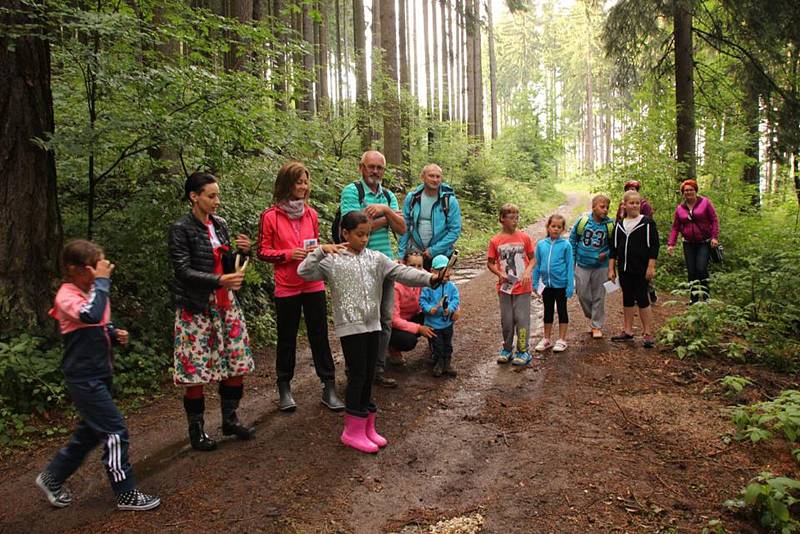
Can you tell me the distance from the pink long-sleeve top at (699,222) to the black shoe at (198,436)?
7.28m

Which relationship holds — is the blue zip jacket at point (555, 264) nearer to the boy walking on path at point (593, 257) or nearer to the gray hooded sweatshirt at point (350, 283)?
the boy walking on path at point (593, 257)

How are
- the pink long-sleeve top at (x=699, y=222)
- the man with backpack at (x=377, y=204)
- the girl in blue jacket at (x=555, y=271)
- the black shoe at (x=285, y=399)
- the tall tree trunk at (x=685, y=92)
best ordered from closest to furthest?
the black shoe at (x=285, y=399) → the man with backpack at (x=377, y=204) → the girl in blue jacket at (x=555, y=271) → the pink long-sleeve top at (x=699, y=222) → the tall tree trunk at (x=685, y=92)

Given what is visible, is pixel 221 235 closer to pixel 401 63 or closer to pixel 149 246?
pixel 149 246

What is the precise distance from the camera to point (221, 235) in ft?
13.3

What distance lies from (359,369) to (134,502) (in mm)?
1720

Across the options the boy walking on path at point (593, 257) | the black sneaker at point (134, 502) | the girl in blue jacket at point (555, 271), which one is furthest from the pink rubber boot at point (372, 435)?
the boy walking on path at point (593, 257)

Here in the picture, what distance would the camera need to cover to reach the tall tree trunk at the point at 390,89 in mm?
12572

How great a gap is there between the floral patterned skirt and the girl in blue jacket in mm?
3875

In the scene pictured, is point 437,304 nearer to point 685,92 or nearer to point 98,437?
point 98,437

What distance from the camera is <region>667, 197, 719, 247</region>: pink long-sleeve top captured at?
751 centimetres

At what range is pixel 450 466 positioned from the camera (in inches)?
146

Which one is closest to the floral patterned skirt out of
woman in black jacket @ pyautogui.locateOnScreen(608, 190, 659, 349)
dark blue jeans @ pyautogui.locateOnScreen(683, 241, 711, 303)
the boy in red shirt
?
the boy in red shirt

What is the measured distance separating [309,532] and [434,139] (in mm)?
18837

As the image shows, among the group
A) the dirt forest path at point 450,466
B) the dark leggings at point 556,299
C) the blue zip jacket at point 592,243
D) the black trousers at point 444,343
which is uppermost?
the blue zip jacket at point 592,243
